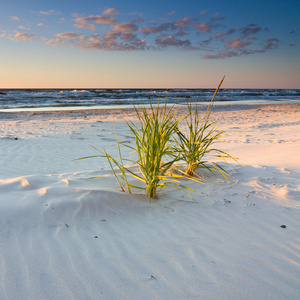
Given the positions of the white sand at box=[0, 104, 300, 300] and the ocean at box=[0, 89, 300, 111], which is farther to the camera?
the ocean at box=[0, 89, 300, 111]

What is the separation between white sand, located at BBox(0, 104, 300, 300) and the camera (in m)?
1.54

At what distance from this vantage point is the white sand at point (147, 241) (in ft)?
5.04

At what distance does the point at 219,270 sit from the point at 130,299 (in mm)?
605

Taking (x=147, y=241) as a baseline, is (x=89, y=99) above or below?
above

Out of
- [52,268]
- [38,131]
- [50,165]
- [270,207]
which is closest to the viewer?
[52,268]

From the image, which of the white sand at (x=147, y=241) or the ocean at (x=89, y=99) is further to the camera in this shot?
the ocean at (x=89, y=99)

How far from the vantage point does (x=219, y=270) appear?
1.69m

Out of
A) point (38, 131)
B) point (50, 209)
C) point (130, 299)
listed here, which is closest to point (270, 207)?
point (130, 299)

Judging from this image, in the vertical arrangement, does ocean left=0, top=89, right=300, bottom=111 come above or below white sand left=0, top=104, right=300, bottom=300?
above

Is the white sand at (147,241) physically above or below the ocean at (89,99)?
below

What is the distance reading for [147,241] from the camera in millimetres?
2000

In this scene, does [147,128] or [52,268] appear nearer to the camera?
[52,268]

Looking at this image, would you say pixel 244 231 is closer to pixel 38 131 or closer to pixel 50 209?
pixel 50 209

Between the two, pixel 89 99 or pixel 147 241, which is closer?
pixel 147 241
